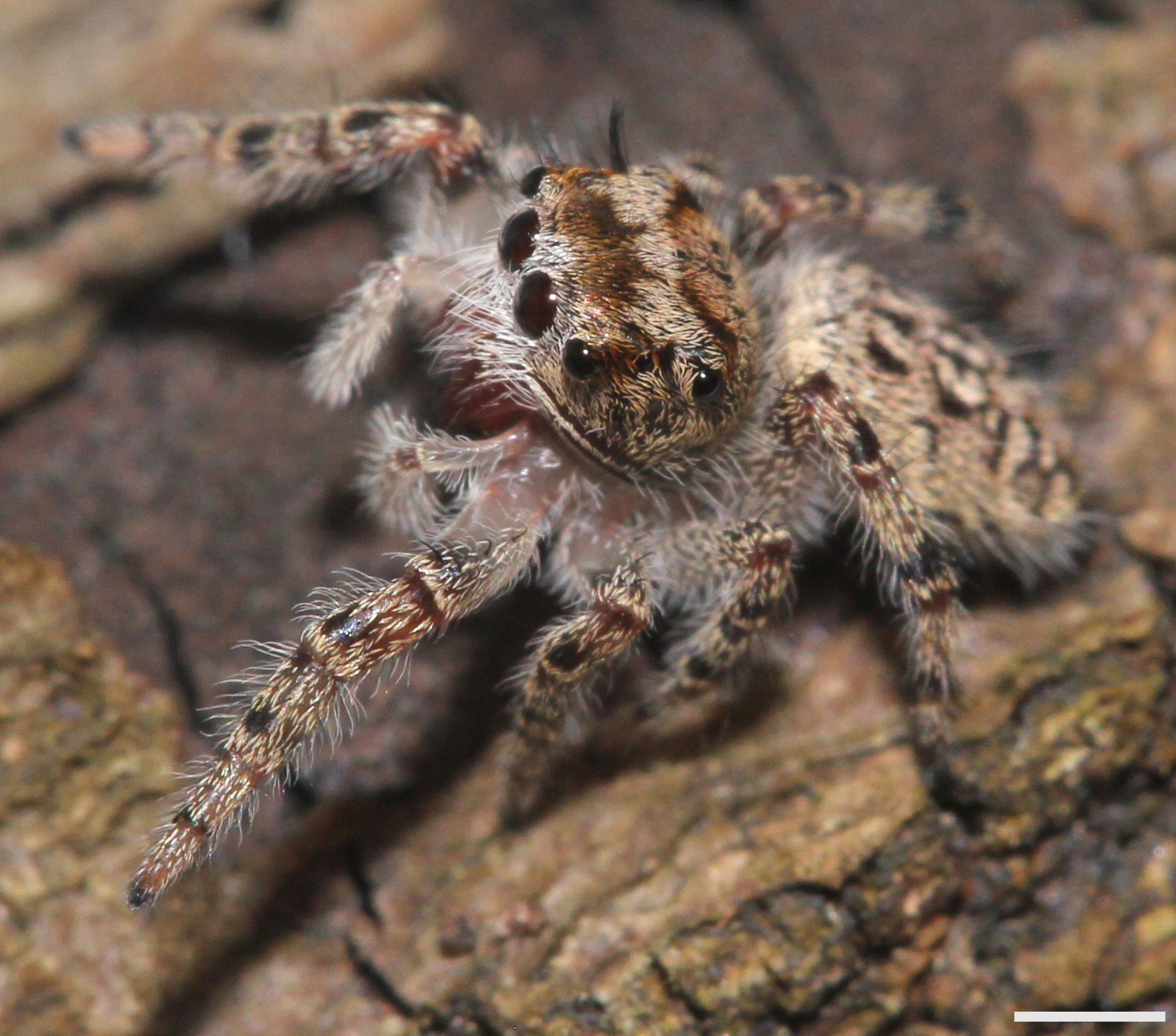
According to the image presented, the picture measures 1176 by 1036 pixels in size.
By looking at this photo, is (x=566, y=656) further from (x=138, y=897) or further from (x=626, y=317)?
(x=138, y=897)

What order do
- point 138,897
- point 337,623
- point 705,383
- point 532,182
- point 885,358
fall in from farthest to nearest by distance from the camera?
1. point 885,358
2. point 532,182
3. point 705,383
4. point 337,623
5. point 138,897

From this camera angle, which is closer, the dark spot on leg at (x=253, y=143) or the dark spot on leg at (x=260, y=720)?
the dark spot on leg at (x=260, y=720)

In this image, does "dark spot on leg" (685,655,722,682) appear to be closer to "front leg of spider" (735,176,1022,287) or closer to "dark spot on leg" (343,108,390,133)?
"front leg of spider" (735,176,1022,287)

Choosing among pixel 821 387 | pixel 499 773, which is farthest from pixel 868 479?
pixel 499 773

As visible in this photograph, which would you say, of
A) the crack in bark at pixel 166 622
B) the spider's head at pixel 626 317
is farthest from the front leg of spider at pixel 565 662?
the crack in bark at pixel 166 622

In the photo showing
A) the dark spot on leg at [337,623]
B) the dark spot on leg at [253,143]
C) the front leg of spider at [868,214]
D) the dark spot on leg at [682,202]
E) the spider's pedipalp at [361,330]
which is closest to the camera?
the dark spot on leg at [337,623]

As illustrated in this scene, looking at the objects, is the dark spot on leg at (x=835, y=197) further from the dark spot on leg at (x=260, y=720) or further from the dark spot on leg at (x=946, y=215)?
the dark spot on leg at (x=260, y=720)

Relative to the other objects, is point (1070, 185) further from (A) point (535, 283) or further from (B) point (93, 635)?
(B) point (93, 635)


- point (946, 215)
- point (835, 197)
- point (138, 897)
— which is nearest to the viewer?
point (138, 897)
